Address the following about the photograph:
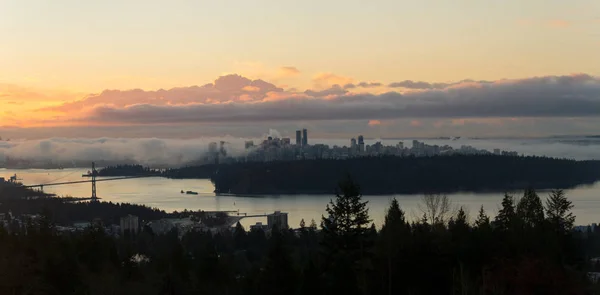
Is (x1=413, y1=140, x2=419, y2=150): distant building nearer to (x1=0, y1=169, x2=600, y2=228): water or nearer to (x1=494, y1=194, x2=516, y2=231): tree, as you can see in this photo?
(x1=0, y1=169, x2=600, y2=228): water

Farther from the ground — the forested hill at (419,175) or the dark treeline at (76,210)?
the forested hill at (419,175)

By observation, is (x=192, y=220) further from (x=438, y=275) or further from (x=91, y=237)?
(x=438, y=275)

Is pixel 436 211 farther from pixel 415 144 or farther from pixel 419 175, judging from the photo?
pixel 415 144

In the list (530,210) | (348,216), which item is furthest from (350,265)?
(530,210)

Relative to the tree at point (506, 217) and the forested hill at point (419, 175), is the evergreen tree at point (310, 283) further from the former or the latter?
the forested hill at point (419, 175)

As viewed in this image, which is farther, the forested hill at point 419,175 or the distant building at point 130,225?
the forested hill at point 419,175

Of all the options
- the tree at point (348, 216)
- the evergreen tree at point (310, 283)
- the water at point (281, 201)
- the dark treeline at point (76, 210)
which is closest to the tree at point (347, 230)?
the tree at point (348, 216)
